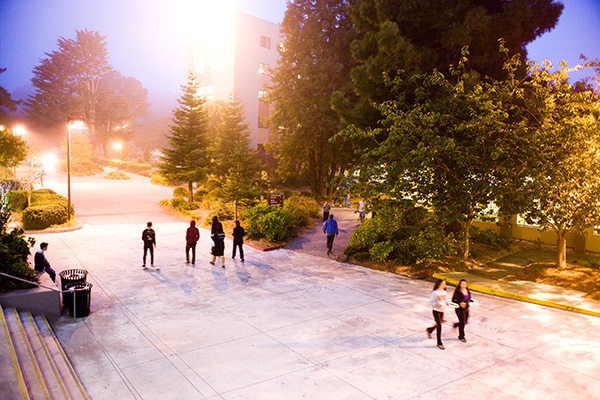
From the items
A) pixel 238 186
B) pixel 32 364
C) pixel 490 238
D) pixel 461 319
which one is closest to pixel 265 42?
pixel 238 186

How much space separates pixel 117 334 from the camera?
8.61m

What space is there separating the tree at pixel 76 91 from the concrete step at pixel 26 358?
7632cm

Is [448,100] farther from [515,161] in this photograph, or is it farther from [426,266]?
[426,266]

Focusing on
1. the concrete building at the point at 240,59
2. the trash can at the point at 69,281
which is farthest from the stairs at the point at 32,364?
the concrete building at the point at 240,59

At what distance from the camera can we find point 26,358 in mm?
6812

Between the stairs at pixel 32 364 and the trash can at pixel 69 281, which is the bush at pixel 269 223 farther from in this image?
the stairs at pixel 32 364

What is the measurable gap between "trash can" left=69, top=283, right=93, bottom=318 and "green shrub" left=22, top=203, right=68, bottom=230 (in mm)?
12201

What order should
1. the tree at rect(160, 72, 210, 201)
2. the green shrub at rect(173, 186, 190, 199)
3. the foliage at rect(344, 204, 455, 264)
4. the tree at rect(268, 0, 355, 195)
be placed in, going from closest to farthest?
the foliage at rect(344, 204, 455, 264), the tree at rect(268, 0, 355, 195), the tree at rect(160, 72, 210, 201), the green shrub at rect(173, 186, 190, 199)

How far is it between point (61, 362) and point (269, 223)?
41.2ft

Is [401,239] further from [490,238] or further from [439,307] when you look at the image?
[439,307]

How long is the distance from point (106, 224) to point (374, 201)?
48.7 feet

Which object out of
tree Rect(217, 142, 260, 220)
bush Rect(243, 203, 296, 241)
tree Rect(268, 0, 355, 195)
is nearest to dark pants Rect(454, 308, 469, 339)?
bush Rect(243, 203, 296, 241)

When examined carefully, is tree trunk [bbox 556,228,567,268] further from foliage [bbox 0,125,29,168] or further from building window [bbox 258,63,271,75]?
building window [bbox 258,63,271,75]

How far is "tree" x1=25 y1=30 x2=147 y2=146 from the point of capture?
74.7 meters
